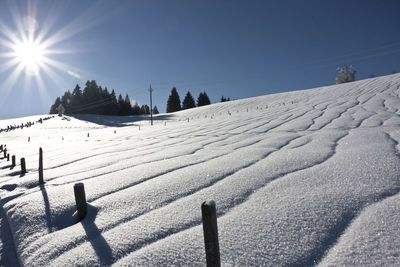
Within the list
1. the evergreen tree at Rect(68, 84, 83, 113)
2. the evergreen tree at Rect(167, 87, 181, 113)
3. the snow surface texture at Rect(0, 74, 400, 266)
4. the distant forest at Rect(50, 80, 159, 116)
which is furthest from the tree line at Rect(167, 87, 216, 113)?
the snow surface texture at Rect(0, 74, 400, 266)

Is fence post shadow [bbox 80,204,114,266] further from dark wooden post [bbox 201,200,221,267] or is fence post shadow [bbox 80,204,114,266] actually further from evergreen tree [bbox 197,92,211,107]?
evergreen tree [bbox 197,92,211,107]

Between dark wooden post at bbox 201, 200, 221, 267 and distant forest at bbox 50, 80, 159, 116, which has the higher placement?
distant forest at bbox 50, 80, 159, 116

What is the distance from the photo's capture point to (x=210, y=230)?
1038 millimetres

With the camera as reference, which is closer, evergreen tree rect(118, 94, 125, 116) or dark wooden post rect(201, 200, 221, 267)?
dark wooden post rect(201, 200, 221, 267)

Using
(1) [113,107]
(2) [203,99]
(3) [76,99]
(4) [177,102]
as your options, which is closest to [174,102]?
(4) [177,102]

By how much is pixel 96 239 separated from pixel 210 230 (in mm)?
1162

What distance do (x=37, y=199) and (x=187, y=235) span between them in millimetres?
2105

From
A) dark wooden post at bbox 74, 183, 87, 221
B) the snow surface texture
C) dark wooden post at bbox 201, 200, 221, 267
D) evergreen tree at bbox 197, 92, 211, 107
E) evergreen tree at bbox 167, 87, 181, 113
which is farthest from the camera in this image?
evergreen tree at bbox 197, 92, 211, 107

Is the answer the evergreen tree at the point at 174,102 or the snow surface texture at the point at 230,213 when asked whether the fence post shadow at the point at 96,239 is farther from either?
the evergreen tree at the point at 174,102

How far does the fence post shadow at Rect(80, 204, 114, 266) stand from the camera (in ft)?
4.92

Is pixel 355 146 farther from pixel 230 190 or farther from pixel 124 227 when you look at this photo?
pixel 124 227

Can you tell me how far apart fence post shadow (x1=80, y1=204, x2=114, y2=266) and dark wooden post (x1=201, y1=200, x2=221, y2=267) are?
80 cm

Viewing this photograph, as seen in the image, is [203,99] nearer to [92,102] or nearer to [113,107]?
[113,107]

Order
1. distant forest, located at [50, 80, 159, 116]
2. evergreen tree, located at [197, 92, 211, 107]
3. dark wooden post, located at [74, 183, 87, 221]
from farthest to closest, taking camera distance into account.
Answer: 1. evergreen tree, located at [197, 92, 211, 107]
2. distant forest, located at [50, 80, 159, 116]
3. dark wooden post, located at [74, 183, 87, 221]
